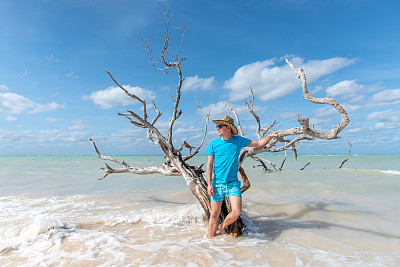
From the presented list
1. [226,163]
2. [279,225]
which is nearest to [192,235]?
[226,163]

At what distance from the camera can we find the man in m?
3.80

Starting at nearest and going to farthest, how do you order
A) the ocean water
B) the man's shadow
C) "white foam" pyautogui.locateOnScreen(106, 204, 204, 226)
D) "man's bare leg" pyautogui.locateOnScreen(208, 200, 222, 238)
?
the ocean water, "man's bare leg" pyautogui.locateOnScreen(208, 200, 222, 238), the man's shadow, "white foam" pyautogui.locateOnScreen(106, 204, 204, 226)

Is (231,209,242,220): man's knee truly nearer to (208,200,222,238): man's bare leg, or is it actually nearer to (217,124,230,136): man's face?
(208,200,222,238): man's bare leg

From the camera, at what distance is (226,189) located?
12.6ft

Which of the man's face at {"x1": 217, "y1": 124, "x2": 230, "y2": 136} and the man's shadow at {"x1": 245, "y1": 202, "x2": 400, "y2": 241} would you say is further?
the man's shadow at {"x1": 245, "y1": 202, "x2": 400, "y2": 241}

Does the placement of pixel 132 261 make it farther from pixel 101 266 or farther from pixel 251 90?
pixel 251 90

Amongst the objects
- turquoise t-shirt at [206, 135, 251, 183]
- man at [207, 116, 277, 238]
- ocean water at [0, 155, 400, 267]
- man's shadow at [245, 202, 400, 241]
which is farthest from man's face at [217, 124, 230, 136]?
man's shadow at [245, 202, 400, 241]

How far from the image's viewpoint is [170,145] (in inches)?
225

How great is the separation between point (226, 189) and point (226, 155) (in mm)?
553

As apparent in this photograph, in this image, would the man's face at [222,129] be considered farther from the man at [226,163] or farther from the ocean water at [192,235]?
the ocean water at [192,235]

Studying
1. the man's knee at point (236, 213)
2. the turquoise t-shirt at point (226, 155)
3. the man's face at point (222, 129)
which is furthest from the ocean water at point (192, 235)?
the man's face at point (222, 129)

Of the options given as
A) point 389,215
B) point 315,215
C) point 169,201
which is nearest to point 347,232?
point 315,215

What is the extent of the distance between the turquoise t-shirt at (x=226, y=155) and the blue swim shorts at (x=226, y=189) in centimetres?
8

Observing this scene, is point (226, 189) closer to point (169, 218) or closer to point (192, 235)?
point (192, 235)
